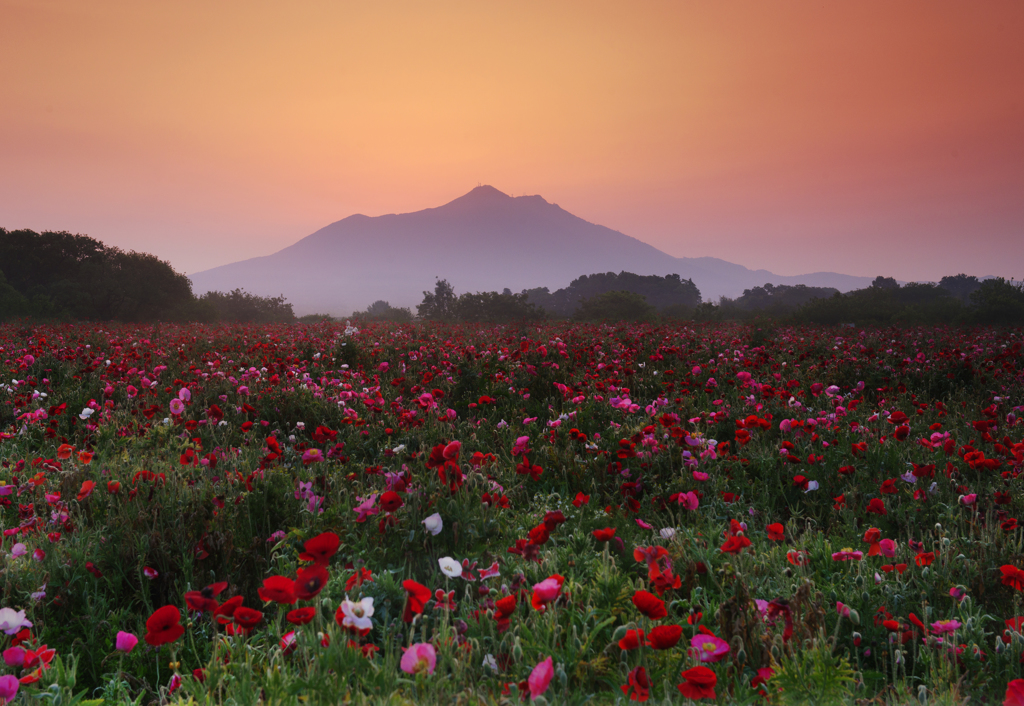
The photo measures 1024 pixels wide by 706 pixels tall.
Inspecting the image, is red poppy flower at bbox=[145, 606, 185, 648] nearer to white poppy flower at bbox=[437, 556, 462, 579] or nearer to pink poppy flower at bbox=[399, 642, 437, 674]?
pink poppy flower at bbox=[399, 642, 437, 674]

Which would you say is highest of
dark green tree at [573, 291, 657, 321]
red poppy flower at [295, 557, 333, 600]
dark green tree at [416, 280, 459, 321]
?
dark green tree at [416, 280, 459, 321]

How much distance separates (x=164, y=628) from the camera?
1.37 m

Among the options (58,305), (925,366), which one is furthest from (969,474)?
(58,305)

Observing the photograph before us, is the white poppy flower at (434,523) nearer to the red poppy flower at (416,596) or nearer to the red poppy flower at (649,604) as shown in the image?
the red poppy flower at (416,596)

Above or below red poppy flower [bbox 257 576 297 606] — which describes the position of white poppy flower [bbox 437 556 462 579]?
below

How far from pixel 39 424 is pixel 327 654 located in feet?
17.7

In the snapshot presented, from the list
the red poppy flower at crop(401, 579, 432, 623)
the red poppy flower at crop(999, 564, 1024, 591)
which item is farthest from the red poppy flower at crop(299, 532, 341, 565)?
the red poppy flower at crop(999, 564, 1024, 591)

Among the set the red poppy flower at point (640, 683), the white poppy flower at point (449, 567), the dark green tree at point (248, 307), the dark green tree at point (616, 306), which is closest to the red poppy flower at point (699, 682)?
the red poppy flower at point (640, 683)

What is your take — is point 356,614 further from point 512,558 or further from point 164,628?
point 512,558

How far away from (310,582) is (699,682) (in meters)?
1.10

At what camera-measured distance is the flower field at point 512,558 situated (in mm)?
1570

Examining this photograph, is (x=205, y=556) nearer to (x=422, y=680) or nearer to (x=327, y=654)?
(x=327, y=654)

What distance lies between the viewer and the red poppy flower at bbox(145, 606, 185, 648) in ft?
4.39

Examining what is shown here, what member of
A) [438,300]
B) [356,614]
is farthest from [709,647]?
[438,300]
